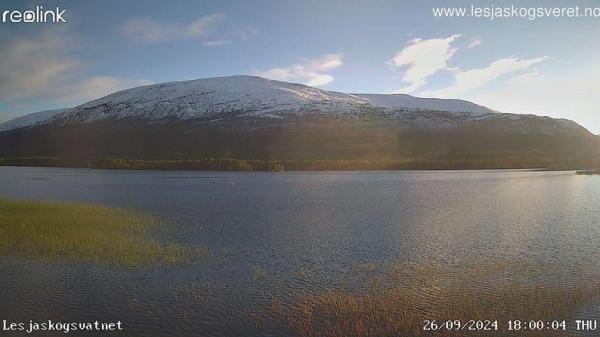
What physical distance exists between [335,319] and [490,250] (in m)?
11.7

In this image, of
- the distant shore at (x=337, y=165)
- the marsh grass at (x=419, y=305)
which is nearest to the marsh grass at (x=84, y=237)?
the marsh grass at (x=419, y=305)

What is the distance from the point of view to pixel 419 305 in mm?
14602

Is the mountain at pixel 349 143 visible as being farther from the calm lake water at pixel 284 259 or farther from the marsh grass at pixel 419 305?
the marsh grass at pixel 419 305

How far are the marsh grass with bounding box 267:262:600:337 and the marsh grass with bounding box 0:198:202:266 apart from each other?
8.19 m

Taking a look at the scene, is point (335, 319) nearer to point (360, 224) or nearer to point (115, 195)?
point (360, 224)

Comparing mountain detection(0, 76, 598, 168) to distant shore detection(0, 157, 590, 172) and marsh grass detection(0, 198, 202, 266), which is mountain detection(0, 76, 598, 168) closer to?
distant shore detection(0, 157, 590, 172)

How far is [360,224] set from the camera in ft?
98.1

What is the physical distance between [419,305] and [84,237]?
17598 mm

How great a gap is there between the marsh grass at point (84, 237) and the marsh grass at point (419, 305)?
8195 millimetres


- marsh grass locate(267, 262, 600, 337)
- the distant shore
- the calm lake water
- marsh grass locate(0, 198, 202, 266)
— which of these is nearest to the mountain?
the distant shore

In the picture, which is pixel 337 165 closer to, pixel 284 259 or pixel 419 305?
pixel 284 259

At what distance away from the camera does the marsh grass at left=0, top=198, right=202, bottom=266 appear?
20516 mm

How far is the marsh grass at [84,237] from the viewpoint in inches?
808

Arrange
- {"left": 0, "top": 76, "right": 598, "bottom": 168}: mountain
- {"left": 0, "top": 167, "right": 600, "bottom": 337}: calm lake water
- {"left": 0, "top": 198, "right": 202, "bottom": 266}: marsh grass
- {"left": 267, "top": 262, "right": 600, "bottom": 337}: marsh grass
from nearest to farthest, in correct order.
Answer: {"left": 267, "top": 262, "right": 600, "bottom": 337}: marsh grass
{"left": 0, "top": 167, "right": 600, "bottom": 337}: calm lake water
{"left": 0, "top": 198, "right": 202, "bottom": 266}: marsh grass
{"left": 0, "top": 76, "right": 598, "bottom": 168}: mountain
